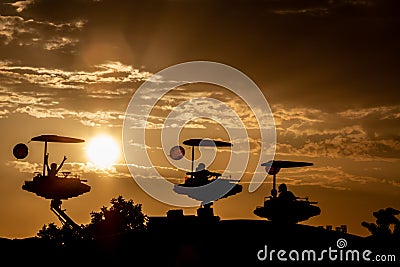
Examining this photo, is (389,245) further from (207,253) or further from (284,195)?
(284,195)

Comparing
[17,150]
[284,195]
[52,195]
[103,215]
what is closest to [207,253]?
[284,195]

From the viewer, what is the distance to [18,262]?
47.6 m

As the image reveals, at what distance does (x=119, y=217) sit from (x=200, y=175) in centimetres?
4898

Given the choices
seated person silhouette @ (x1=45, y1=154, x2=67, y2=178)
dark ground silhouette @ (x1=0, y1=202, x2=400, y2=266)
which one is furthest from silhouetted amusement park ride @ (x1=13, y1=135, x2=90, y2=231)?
dark ground silhouette @ (x1=0, y1=202, x2=400, y2=266)

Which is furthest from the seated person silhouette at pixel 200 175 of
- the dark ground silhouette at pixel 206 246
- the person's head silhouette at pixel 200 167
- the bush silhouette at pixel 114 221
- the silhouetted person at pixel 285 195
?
the bush silhouette at pixel 114 221

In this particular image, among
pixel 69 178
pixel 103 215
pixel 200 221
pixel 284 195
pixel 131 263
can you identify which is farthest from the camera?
pixel 103 215

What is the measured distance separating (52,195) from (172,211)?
62.4 feet

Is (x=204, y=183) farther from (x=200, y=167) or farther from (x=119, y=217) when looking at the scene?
(x=119, y=217)

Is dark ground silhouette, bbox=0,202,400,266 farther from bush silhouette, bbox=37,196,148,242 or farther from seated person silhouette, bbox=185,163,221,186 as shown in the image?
bush silhouette, bbox=37,196,148,242

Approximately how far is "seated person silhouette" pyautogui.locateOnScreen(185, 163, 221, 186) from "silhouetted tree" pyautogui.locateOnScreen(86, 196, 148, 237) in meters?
43.3

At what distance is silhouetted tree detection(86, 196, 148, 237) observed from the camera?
4230 inches

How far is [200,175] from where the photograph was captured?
64.0 meters

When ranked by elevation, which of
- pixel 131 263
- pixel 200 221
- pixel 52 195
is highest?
pixel 52 195

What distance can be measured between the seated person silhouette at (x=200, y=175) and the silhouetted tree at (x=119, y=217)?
142 feet
